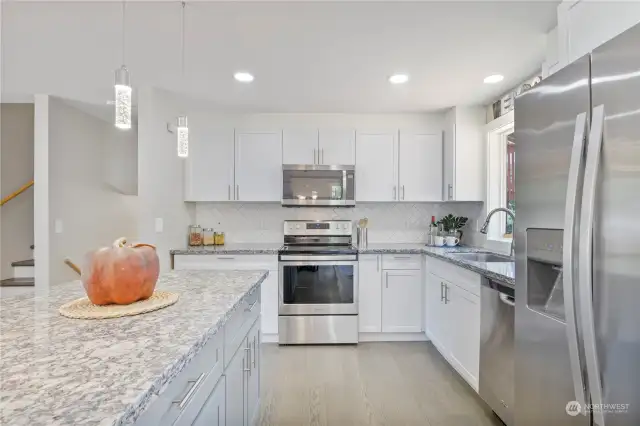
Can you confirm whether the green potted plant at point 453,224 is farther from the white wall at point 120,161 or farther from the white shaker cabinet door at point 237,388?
the white wall at point 120,161

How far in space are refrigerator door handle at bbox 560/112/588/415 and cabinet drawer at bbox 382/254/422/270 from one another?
2306 millimetres

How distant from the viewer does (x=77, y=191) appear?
3.63 metres

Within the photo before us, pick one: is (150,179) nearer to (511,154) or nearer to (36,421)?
(36,421)

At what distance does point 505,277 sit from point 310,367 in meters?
1.72

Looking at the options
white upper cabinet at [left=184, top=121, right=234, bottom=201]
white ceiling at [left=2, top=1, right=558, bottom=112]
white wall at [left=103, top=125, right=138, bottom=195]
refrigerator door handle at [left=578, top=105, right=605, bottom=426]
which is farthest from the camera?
white wall at [left=103, top=125, right=138, bottom=195]

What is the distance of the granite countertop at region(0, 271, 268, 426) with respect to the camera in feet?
1.93

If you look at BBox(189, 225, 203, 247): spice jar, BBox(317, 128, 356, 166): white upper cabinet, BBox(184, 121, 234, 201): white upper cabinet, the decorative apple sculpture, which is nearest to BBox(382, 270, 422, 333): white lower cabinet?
BBox(317, 128, 356, 166): white upper cabinet

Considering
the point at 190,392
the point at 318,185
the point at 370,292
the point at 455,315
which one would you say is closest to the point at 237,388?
A: the point at 190,392

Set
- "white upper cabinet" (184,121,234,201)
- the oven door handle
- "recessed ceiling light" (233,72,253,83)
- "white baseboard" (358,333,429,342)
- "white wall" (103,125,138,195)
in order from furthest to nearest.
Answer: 1. "white wall" (103,125,138,195)
2. "white upper cabinet" (184,121,234,201)
3. "white baseboard" (358,333,429,342)
4. the oven door handle
5. "recessed ceiling light" (233,72,253,83)

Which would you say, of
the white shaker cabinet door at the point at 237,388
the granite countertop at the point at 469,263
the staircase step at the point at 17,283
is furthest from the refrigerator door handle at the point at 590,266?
the staircase step at the point at 17,283

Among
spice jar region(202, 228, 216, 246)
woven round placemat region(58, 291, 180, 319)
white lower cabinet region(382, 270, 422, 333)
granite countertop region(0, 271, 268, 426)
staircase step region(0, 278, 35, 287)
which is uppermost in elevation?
spice jar region(202, 228, 216, 246)

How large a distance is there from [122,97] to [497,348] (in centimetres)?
227

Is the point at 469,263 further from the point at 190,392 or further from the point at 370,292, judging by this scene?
the point at 190,392

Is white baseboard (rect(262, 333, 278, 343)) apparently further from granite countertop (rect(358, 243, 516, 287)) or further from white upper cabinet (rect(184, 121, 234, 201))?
white upper cabinet (rect(184, 121, 234, 201))
